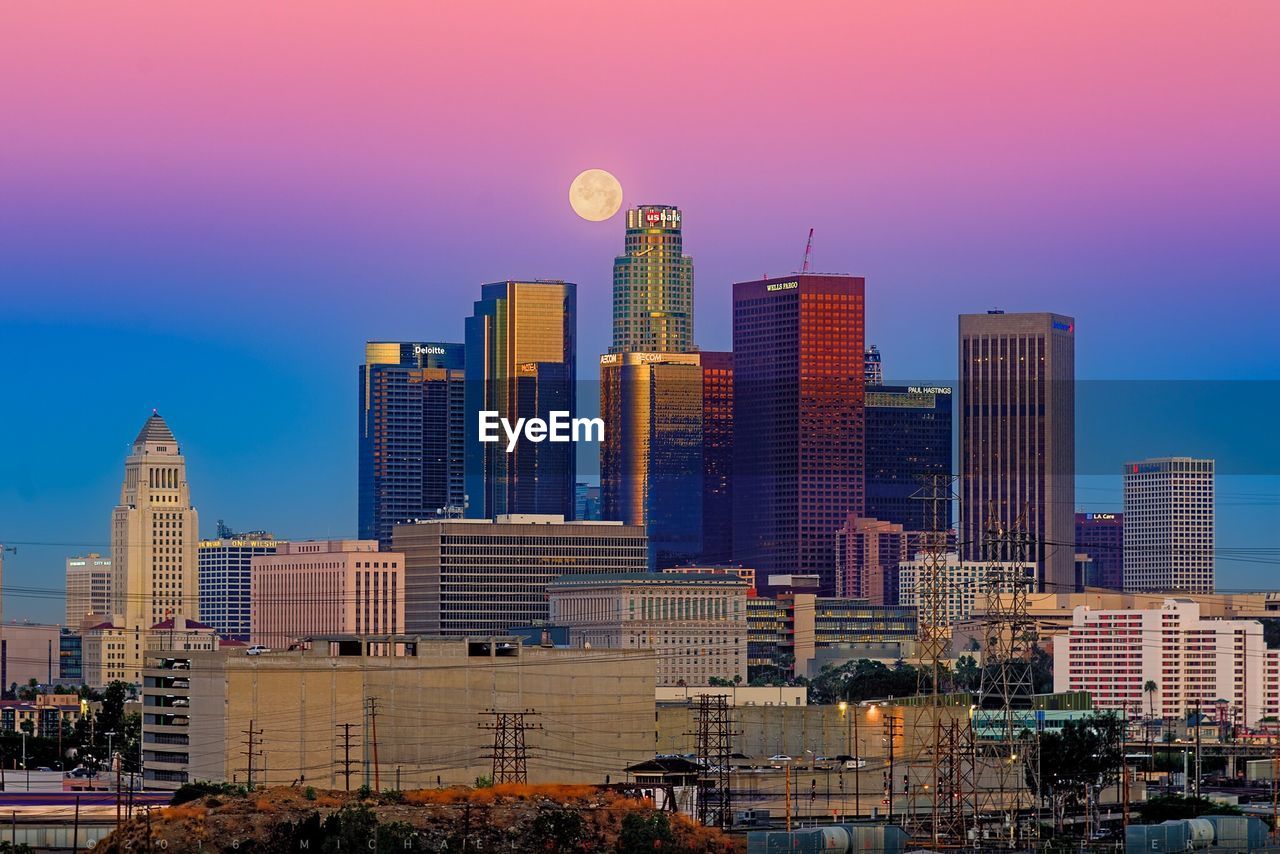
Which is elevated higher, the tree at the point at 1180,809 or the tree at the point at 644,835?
the tree at the point at 644,835

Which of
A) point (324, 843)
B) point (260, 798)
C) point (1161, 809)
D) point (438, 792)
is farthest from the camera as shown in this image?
point (1161, 809)

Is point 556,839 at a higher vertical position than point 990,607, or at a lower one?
lower

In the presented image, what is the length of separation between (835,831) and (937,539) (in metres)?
21.5

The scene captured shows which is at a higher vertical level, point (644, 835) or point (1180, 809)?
point (644, 835)

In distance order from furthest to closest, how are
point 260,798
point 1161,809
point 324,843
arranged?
point 1161,809
point 260,798
point 324,843

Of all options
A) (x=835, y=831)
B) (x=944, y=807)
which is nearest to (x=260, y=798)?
(x=835, y=831)

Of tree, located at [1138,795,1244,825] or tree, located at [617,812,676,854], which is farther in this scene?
tree, located at [1138,795,1244,825]

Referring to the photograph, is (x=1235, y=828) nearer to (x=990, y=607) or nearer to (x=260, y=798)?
(x=990, y=607)

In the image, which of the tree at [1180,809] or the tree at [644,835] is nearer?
the tree at [644,835]

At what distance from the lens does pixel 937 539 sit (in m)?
171

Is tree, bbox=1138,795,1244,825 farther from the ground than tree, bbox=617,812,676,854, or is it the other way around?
tree, bbox=617,812,676,854

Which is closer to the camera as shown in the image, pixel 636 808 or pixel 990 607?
pixel 636 808

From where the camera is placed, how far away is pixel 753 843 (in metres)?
156

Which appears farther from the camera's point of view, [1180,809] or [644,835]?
[1180,809]
